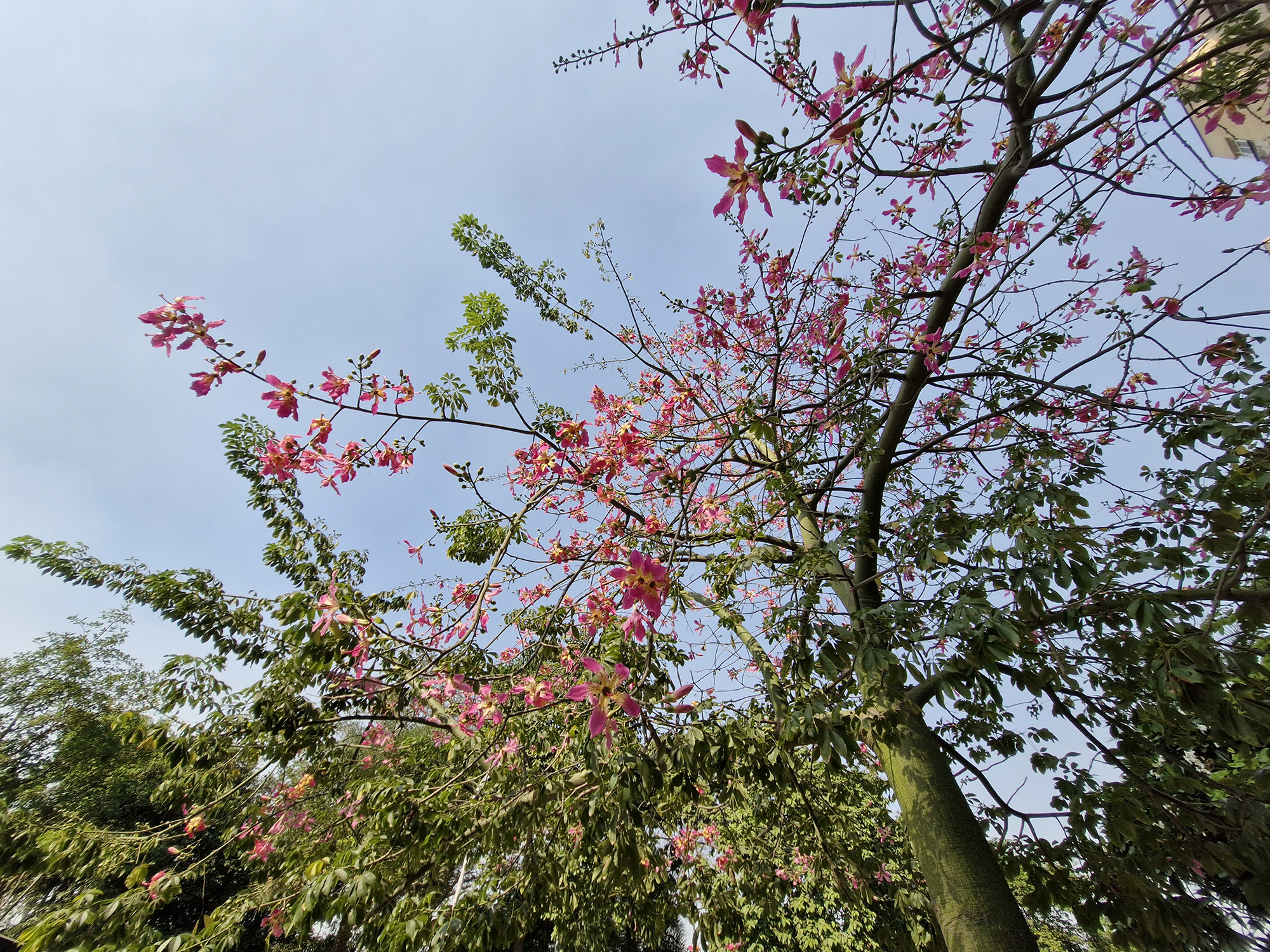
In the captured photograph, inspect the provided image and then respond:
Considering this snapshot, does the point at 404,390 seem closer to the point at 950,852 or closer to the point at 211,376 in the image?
the point at 211,376

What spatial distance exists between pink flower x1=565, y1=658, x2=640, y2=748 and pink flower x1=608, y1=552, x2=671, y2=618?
0.63 ft

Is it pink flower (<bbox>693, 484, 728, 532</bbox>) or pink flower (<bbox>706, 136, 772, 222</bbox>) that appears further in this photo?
pink flower (<bbox>693, 484, 728, 532</bbox>)

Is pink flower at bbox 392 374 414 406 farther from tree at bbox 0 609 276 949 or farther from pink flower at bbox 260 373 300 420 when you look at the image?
tree at bbox 0 609 276 949

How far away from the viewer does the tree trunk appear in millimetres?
2102

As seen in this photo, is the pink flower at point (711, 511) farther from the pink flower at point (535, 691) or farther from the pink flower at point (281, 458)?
the pink flower at point (281, 458)

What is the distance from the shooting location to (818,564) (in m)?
2.28

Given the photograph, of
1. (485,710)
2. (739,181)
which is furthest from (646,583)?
(485,710)

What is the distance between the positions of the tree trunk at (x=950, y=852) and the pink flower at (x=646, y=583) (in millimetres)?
1132

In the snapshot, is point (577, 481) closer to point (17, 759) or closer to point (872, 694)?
point (872, 694)

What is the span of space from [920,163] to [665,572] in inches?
101

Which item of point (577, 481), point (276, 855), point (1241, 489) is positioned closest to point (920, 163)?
point (1241, 489)

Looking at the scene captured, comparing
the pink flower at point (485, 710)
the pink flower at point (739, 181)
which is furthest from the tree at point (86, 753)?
the pink flower at point (739, 181)

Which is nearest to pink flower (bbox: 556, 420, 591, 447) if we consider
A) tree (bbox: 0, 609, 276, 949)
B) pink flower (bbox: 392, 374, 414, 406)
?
pink flower (bbox: 392, 374, 414, 406)

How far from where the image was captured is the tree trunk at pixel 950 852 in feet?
6.89
